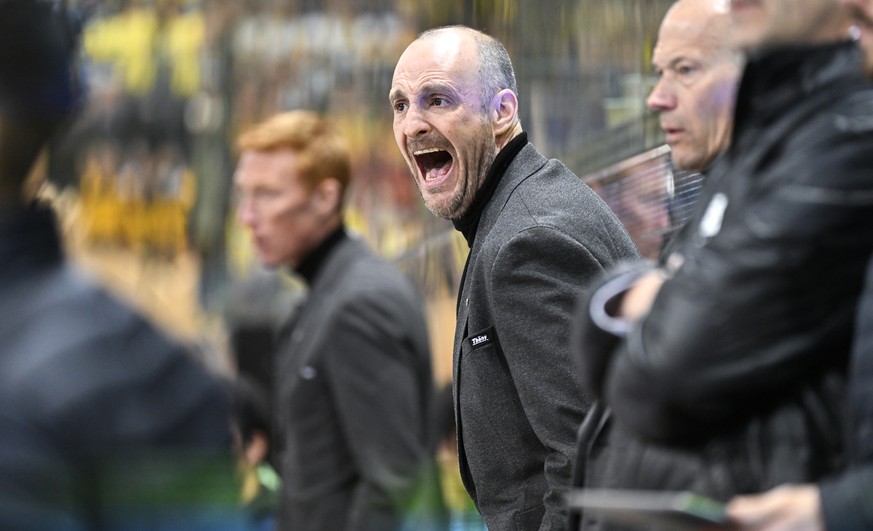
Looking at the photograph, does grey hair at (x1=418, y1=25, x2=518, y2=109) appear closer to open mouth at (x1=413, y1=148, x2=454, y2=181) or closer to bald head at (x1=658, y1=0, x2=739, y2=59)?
open mouth at (x1=413, y1=148, x2=454, y2=181)

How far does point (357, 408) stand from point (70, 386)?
104 inches

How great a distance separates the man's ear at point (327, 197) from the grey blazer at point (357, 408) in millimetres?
438

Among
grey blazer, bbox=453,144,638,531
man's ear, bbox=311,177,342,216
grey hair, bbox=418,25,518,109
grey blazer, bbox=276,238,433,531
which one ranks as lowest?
grey blazer, bbox=276,238,433,531

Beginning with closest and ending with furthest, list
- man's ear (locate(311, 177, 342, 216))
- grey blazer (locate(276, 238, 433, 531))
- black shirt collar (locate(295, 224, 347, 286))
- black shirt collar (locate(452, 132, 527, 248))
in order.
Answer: black shirt collar (locate(452, 132, 527, 248)) → grey blazer (locate(276, 238, 433, 531)) → black shirt collar (locate(295, 224, 347, 286)) → man's ear (locate(311, 177, 342, 216))

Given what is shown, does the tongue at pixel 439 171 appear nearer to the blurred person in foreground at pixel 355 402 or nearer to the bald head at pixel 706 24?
the bald head at pixel 706 24

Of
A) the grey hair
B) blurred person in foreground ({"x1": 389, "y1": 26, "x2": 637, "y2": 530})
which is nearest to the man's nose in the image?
blurred person in foreground ({"x1": 389, "y1": 26, "x2": 637, "y2": 530})

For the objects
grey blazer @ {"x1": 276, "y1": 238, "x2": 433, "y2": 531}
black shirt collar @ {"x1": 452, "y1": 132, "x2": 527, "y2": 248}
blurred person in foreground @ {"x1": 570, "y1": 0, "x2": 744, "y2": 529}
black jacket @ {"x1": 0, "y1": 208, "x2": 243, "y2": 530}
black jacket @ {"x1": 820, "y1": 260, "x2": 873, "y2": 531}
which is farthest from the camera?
grey blazer @ {"x1": 276, "y1": 238, "x2": 433, "y2": 531}

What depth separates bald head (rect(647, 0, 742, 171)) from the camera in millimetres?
2869

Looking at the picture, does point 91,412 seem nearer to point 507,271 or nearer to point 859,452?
point 859,452

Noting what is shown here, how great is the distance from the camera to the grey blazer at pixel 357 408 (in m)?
4.27

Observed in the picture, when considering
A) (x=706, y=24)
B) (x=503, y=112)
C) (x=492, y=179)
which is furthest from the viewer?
(x=503, y=112)

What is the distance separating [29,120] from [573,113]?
13.1ft

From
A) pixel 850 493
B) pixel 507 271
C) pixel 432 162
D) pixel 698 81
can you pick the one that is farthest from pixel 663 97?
pixel 850 493

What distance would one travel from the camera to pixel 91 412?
5.44 feet
